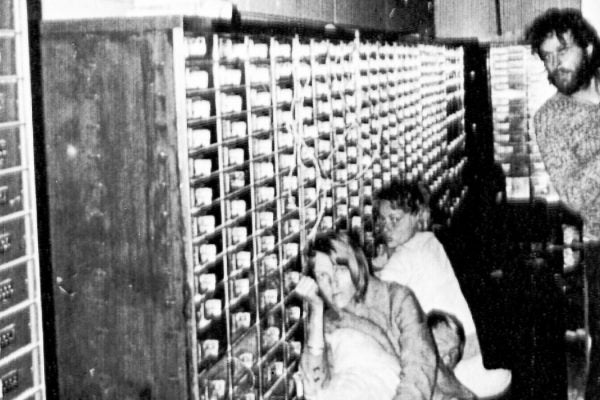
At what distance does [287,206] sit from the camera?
8.09 feet

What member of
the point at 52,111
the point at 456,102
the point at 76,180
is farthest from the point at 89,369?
the point at 456,102

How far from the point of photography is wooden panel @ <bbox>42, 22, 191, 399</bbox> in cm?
185

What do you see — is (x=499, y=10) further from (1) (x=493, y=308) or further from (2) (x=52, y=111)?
(2) (x=52, y=111)

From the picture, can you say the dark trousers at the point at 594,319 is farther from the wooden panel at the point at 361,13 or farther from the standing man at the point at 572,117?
the wooden panel at the point at 361,13

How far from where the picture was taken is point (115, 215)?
6.35 feet

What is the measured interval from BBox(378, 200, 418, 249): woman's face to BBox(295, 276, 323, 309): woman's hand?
919 mm

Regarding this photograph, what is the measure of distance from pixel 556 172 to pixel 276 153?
896 mm

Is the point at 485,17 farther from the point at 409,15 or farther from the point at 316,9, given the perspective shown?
the point at 316,9

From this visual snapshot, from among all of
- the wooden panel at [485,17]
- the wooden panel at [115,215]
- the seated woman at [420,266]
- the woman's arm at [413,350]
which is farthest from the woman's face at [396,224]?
the wooden panel at [485,17]

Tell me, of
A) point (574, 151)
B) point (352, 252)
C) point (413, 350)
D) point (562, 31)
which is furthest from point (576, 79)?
point (413, 350)

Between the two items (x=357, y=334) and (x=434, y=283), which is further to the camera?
(x=434, y=283)

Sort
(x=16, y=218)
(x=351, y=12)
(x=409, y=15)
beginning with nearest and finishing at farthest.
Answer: (x=16, y=218)
(x=351, y=12)
(x=409, y=15)

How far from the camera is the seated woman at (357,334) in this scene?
2230 millimetres

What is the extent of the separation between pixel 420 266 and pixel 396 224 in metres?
0.23
